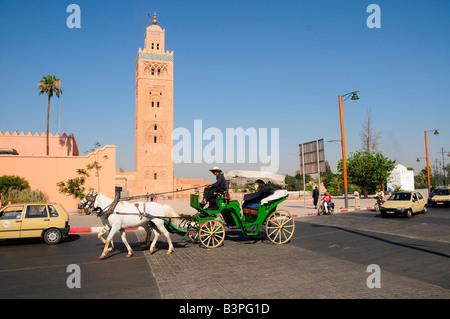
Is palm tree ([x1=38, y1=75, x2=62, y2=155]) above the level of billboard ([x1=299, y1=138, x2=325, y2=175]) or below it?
above

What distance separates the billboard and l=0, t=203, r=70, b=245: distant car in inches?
617

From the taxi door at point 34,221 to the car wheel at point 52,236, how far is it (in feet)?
0.66

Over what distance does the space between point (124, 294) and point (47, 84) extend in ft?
121

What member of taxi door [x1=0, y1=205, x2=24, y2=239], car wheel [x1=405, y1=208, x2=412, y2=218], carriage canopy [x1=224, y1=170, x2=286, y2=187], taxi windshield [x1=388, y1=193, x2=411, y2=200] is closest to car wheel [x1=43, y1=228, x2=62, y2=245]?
taxi door [x1=0, y1=205, x2=24, y2=239]

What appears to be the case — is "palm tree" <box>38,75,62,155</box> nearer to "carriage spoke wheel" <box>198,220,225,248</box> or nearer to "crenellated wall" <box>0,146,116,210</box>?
"crenellated wall" <box>0,146,116,210</box>

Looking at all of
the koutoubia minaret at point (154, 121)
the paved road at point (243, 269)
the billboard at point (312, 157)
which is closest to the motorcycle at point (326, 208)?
the billboard at point (312, 157)

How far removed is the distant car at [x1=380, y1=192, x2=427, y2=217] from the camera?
1638 cm

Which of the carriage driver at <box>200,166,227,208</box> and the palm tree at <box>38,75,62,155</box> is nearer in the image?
the carriage driver at <box>200,166,227,208</box>

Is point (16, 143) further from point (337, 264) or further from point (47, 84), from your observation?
point (337, 264)

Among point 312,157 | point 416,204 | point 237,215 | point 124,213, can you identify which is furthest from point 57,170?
point 416,204

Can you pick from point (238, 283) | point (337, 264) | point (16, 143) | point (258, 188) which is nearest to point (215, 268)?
point (238, 283)

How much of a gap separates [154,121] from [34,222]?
5012 cm

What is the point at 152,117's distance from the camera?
5931cm

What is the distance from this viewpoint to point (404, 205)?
54.2 ft
